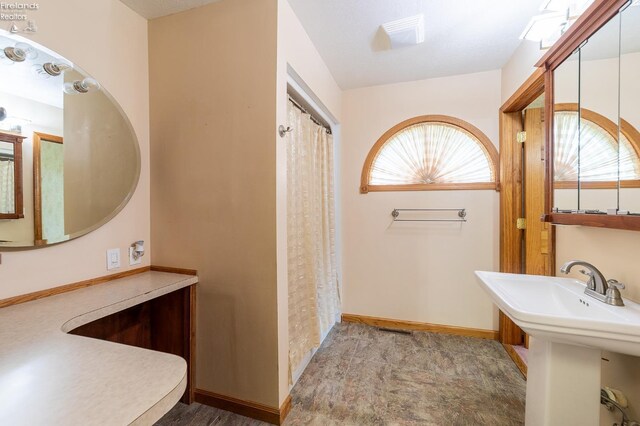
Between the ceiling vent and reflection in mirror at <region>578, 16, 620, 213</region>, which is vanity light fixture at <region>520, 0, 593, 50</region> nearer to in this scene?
reflection in mirror at <region>578, 16, 620, 213</region>

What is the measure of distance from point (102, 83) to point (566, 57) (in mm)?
2724

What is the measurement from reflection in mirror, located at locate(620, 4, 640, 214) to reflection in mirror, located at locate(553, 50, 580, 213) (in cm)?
29

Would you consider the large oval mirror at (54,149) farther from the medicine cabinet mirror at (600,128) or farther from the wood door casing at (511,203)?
the wood door casing at (511,203)

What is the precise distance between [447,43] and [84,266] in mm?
2942

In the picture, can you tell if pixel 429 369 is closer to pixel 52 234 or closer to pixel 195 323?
pixel 195 323

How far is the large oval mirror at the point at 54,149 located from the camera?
1.20 metres

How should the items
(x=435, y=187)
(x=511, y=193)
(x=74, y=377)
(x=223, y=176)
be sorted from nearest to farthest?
(x=74, y=377)
(x=223, y=176)
(x=511, y=193)
(x=435, y=187)

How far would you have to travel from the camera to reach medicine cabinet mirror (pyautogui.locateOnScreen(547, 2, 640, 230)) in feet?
3.69

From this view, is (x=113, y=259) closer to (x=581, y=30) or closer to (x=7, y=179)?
(x=7, y=179)

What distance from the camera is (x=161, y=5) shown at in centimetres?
166

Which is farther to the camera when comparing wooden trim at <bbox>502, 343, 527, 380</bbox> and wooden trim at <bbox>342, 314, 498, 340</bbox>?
wooden trim at <bbox>342, 314, 498, 340</bbox>

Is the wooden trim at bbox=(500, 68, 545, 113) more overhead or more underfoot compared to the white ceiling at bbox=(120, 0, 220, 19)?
more underfoot

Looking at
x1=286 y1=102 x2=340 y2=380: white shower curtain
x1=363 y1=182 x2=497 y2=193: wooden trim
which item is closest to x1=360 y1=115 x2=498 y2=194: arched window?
x1=363 y1=182 x2=497 y2=193: wooden trim

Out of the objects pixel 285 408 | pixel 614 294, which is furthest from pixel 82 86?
pixel 614 294
